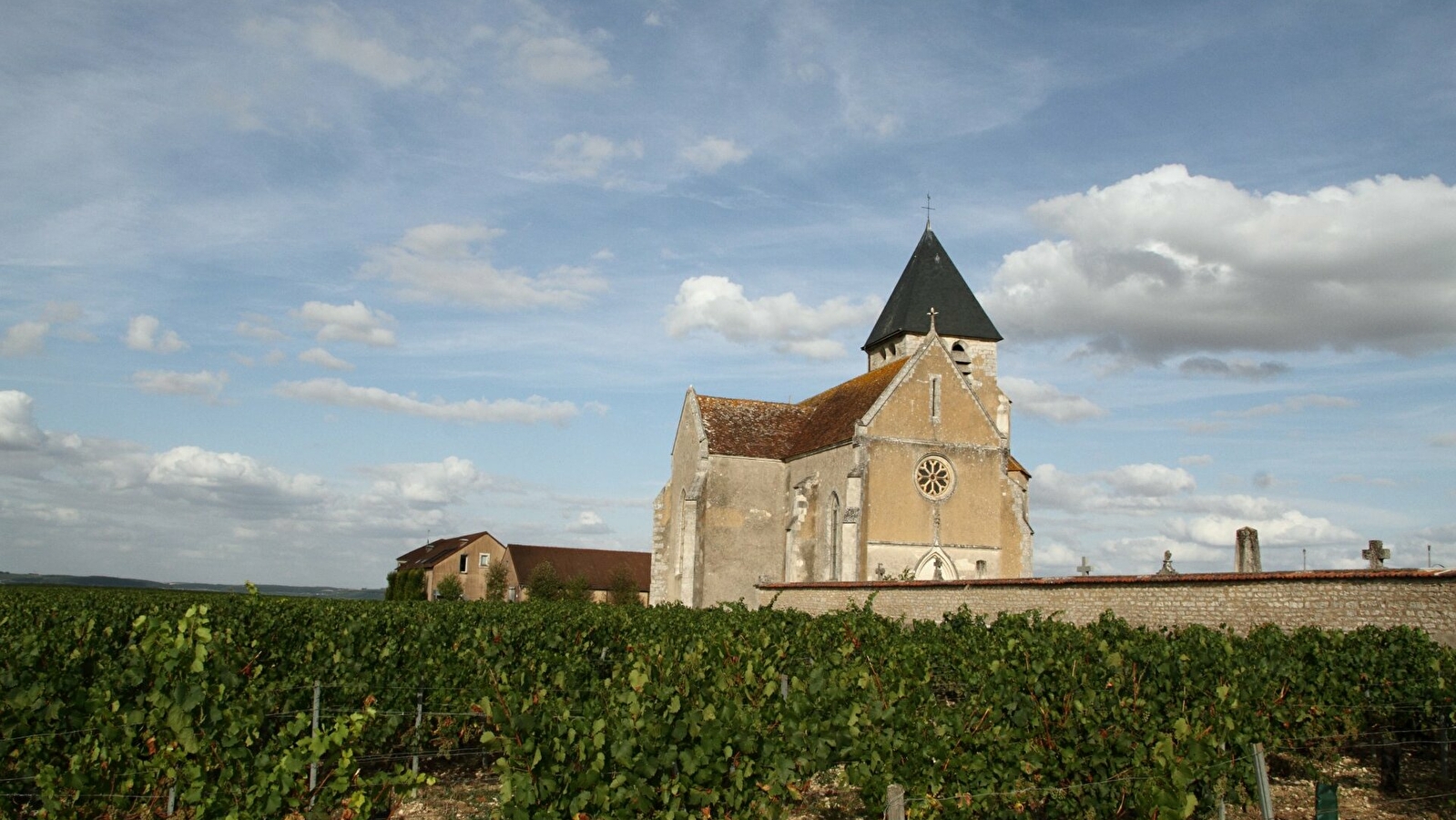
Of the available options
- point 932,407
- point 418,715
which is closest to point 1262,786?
point 418,715

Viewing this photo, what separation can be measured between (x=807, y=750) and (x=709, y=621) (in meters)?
10.5

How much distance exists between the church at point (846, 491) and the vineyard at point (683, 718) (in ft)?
51.4

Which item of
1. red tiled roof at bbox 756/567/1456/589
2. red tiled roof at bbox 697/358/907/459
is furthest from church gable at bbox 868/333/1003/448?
red tiled roof at bbox 756/567/1456/589

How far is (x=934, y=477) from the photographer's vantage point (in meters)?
31.1

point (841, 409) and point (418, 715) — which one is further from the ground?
point (841, 409)

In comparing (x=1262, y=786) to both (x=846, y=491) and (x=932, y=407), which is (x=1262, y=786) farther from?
(x=932, y=407)

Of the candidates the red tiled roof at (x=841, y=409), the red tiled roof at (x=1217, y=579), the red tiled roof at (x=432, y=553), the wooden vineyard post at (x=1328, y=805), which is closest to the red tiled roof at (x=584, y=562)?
the red tiled roof at (x=432, y=553)

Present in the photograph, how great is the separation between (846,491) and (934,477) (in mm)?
2781

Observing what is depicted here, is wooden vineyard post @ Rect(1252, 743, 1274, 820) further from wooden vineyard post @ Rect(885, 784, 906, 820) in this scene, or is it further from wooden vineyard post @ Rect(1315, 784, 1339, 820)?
wooden vineyard post @ Rect(885, 784, 906, 820)

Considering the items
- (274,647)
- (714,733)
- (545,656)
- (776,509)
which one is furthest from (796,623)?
(776,509)

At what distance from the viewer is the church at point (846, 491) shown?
30.4 metres

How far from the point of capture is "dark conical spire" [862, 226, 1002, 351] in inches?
1709

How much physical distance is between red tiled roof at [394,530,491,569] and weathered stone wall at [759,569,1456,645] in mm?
47290

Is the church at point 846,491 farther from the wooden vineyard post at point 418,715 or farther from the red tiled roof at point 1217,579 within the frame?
the wooden vineyard post at point 418,715
